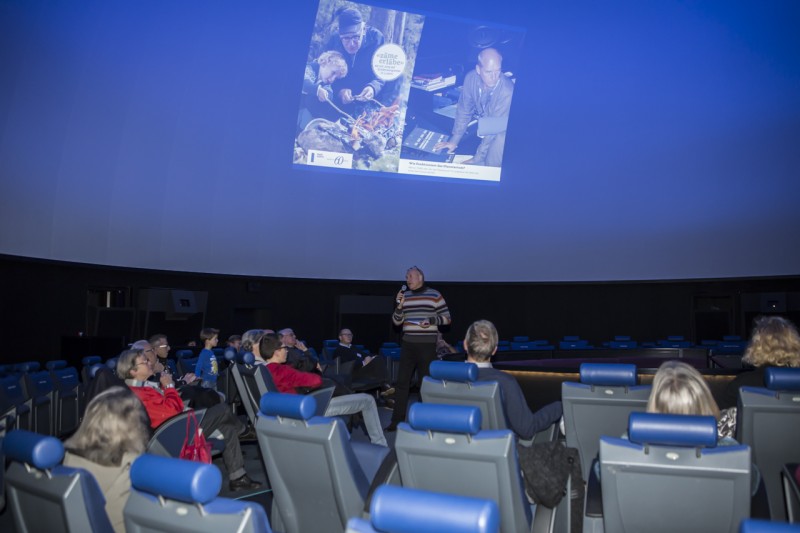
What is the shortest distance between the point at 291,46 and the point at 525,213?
5.64 m

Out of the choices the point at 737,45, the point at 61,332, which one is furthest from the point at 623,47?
the point at 61,332

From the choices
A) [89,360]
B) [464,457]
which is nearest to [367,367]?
[89,360]

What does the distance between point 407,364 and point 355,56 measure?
6223 millimetres

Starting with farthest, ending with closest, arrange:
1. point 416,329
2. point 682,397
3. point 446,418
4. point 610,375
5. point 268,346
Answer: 1. point 416,329
2. point 268,346
3. point 610,375
4. point 682,397
5. point 446,418

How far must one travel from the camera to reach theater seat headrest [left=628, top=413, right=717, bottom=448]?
86.0 inches

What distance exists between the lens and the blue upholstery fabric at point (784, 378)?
2.94m

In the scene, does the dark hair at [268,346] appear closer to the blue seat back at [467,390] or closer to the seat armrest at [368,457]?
the blue seat back at [467,390]

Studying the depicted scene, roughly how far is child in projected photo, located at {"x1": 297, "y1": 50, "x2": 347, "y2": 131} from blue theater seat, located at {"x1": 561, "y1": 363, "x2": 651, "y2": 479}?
803cm

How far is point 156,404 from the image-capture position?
163 inches

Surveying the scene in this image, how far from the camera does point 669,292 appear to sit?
1405cm

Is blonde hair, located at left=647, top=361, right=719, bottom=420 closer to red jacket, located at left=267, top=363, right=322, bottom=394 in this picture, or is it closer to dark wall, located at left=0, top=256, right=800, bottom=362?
red jacket, located at left=267, top=363, right=322, bottom=394

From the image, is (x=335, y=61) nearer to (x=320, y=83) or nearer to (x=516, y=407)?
(x=320, y=83)

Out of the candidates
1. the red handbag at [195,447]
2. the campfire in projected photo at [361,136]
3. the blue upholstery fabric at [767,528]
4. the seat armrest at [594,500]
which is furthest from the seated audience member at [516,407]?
the campfire in projected photo at [361,136]

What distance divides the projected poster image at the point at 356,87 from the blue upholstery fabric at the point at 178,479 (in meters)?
9.34
